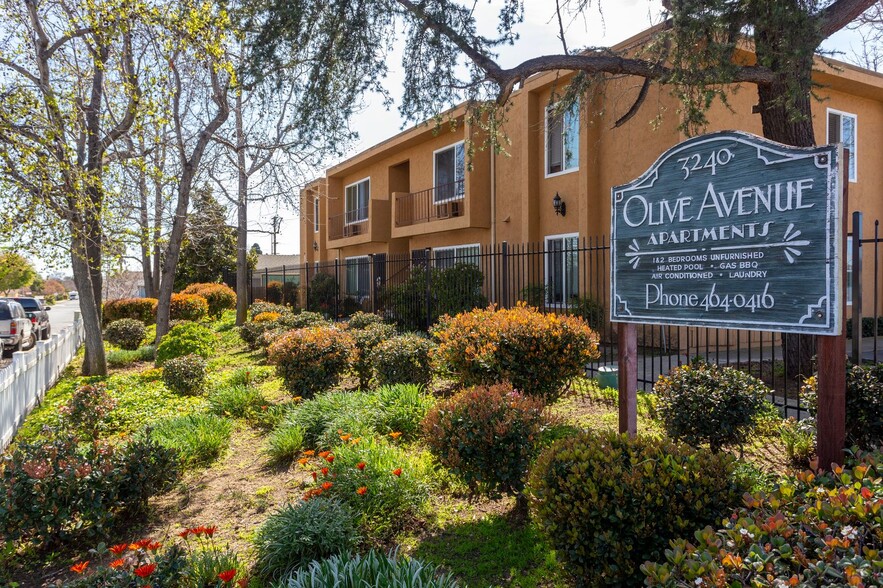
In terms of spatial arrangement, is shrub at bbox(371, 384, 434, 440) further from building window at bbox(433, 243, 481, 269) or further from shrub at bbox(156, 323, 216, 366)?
building window at bbox(433, 243, 481, 269)

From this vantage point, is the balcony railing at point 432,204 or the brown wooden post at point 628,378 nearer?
the brown wooden post at point 628,378

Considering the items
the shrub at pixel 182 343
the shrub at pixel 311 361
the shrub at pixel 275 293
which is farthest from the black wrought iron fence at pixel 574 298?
the shrub at pixel 275 293

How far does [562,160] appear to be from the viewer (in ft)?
46.6

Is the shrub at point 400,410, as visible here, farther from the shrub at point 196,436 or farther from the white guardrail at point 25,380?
the white guardrail at point 25,380

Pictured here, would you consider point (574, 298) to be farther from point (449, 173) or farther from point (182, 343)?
point (182, 343)

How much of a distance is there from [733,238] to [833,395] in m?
1.09

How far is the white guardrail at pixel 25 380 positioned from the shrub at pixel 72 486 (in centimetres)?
261

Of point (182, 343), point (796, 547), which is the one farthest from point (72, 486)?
point (182, 343)

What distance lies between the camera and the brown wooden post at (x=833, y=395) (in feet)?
11.0

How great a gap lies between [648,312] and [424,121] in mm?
6815

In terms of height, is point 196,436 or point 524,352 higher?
point 524,352

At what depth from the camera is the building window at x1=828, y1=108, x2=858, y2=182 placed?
13.2 metres

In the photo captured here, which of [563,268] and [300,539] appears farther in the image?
[563,268]

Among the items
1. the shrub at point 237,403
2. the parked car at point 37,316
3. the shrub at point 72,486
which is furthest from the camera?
the parked car at point 37,316
